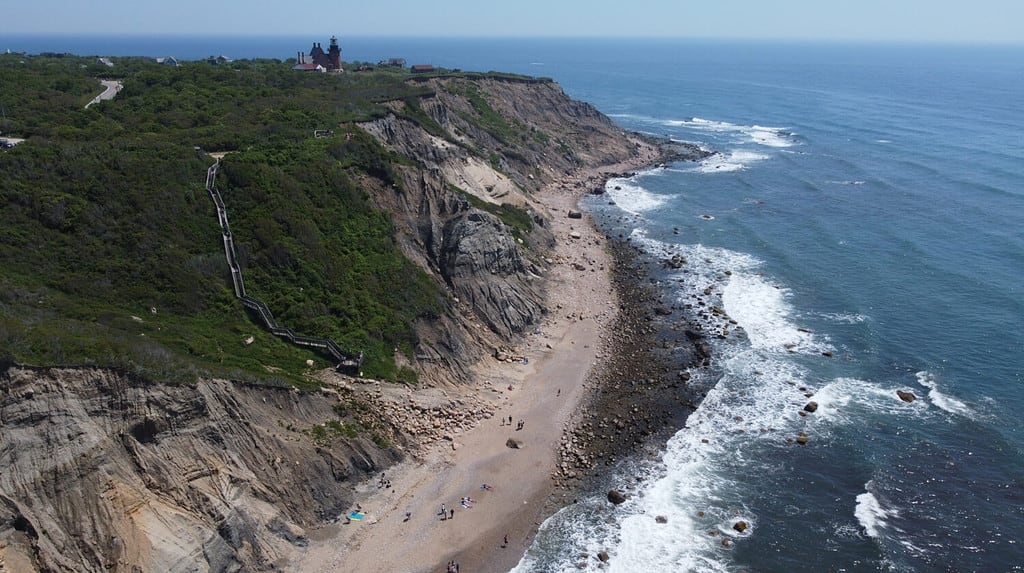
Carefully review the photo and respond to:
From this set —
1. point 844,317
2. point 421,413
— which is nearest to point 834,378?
point 844,317

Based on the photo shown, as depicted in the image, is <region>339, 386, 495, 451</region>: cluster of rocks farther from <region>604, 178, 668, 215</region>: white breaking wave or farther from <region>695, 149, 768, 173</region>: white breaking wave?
<region>695, 149, 768, 173</region>: white breaking wave

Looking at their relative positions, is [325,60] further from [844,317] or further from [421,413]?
[844,317]

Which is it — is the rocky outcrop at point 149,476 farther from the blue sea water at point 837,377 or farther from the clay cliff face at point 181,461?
the blue sea water at point 837,377

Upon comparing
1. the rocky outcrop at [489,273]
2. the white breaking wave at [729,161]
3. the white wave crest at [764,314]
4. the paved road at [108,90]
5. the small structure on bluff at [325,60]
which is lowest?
the white wave crest at [764,314]

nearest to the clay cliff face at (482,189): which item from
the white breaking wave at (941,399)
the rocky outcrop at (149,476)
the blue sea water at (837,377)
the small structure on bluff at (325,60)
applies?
the blue sea water at (837,377)

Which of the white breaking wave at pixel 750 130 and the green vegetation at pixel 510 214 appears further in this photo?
the white breaking wave at pixel 750 130

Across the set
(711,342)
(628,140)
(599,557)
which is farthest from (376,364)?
(628,140)

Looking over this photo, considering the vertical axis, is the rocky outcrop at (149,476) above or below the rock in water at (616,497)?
above
